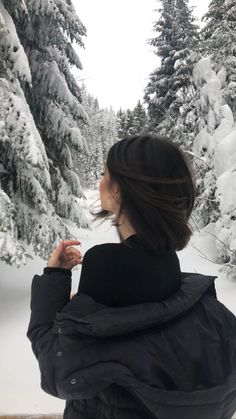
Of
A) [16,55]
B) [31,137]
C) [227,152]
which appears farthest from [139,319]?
[227,152]

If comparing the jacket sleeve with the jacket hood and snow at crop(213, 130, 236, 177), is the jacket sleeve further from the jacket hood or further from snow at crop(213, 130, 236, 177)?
snow at crop(213, 130, 236, 177)

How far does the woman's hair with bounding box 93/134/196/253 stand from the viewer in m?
1.33

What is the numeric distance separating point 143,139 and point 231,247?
8186 mm

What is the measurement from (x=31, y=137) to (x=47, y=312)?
6.40 m

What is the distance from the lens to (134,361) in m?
1.21

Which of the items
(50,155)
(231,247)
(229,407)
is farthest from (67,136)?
(229,407)

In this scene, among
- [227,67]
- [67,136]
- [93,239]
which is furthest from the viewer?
[93,239]

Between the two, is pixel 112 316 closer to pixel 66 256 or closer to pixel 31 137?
pixel 66 256

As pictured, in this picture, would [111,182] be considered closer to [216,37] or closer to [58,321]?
[58,321]

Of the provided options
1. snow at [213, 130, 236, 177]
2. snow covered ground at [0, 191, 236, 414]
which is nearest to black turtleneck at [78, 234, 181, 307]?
snow covered ground at [0, 191, 236, 414]

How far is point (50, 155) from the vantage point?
10.6 meters

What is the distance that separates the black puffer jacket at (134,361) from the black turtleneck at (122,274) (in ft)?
0.12

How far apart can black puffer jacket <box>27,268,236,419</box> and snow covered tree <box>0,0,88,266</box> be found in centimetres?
553

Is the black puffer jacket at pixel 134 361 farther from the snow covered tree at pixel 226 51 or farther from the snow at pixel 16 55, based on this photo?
the snow covered tree at pixel 226 51
